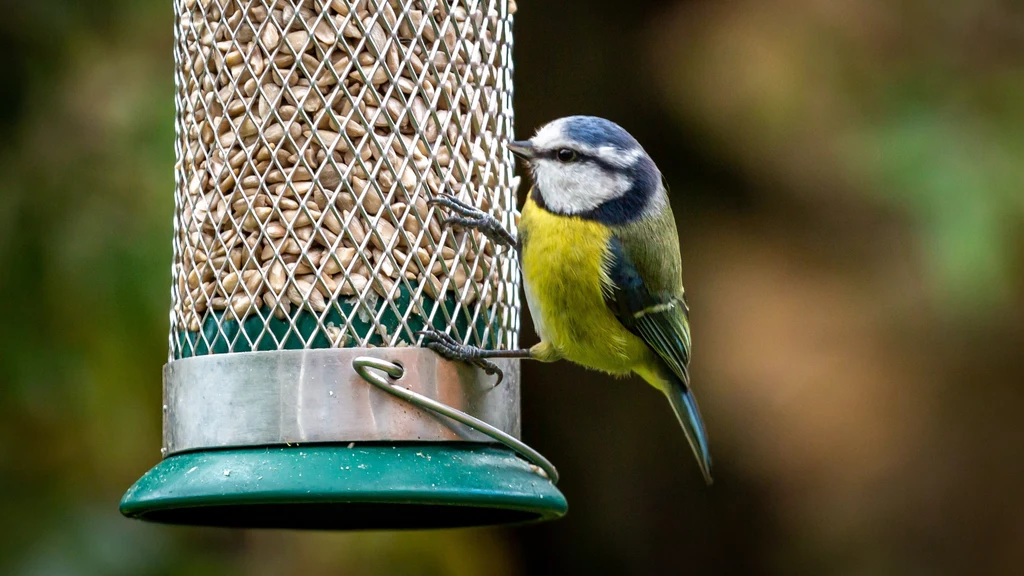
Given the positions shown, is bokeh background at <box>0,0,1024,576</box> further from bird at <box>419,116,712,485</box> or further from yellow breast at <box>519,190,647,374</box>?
yellow breast at <box>519,190,647,374</box>

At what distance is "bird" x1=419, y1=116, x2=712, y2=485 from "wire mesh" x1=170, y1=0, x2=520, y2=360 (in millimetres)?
154

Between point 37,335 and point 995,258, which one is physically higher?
point 995,258

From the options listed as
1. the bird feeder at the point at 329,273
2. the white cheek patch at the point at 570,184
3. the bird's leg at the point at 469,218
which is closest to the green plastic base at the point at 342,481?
the bird feeder at the point at 329,273

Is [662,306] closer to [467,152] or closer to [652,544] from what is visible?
[467,152]

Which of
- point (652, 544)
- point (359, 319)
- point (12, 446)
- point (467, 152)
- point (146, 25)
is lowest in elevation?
point (652, 544)

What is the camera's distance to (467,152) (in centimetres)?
304

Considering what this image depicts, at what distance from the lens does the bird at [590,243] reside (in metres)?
3.13

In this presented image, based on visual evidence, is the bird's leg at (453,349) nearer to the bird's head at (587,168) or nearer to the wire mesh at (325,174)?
the wire mesh at (325,174)

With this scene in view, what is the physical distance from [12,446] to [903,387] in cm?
378

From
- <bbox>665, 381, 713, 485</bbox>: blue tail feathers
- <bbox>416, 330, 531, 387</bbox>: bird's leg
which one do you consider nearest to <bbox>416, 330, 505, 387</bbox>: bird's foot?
<bbox>416, 330, 531, 387</bbox>: bird's leg

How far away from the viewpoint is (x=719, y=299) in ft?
18.1

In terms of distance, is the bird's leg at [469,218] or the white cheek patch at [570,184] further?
the white cheek patch at [570,184]

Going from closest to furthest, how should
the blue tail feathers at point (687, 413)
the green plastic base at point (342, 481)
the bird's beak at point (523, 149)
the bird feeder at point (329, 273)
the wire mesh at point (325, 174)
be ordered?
the green plastic base at point (342, 481) < the bird feeder at point (329, 273) < the wire mesh at point (325, 174) < the bird's beak at point (523, 149) < the blue tail feathers at point (687, 413)

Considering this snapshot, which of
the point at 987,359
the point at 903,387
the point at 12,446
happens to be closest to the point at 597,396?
the point at 903,387
